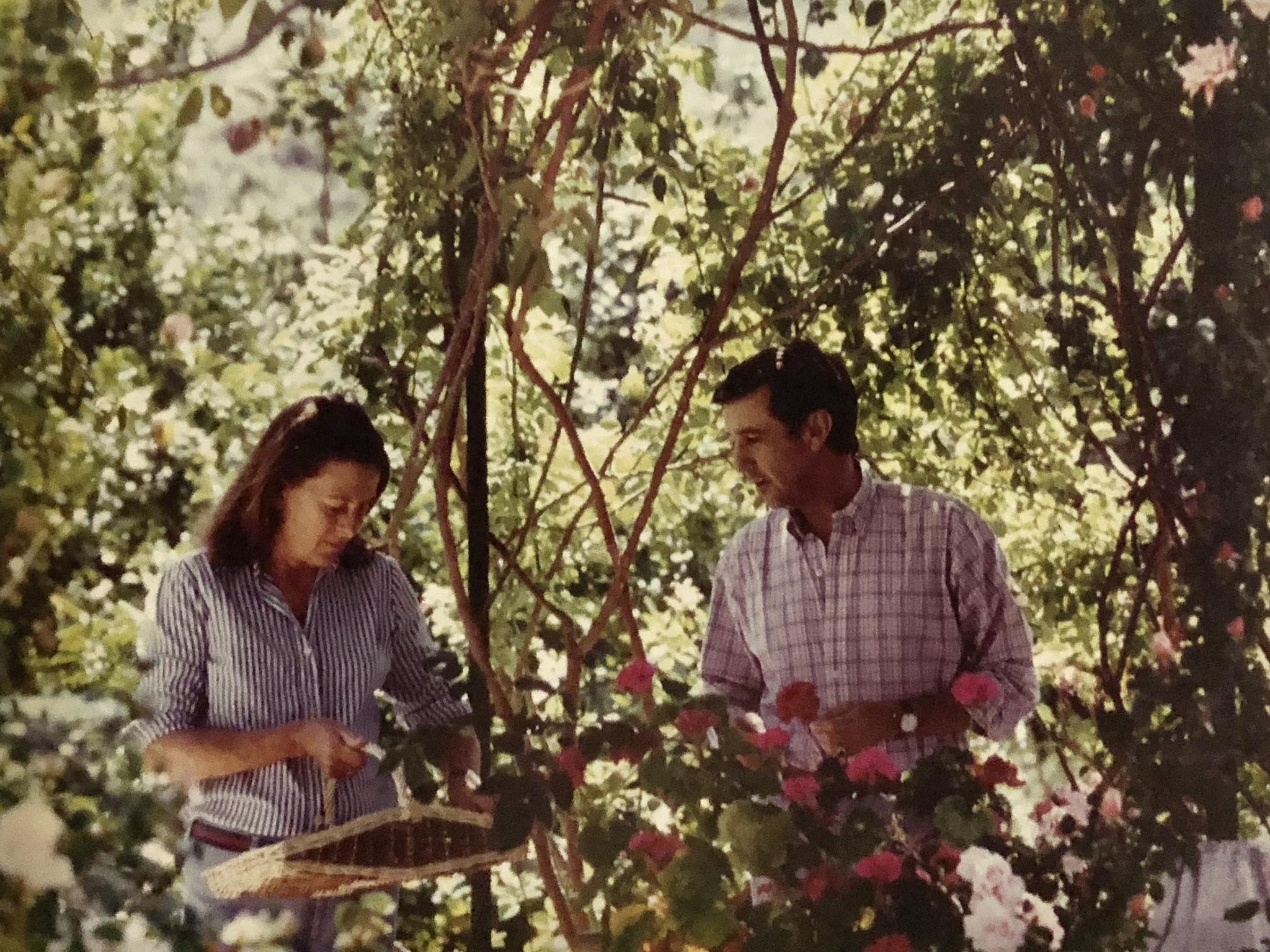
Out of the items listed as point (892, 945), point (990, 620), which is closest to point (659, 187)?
point (990, 620)

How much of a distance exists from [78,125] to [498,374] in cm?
138

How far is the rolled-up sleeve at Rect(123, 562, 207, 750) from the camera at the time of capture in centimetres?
164

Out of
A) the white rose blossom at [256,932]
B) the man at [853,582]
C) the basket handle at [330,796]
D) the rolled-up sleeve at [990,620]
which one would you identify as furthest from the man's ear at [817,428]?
the white rose blossom at [256,932]

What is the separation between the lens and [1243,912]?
65.9 inches

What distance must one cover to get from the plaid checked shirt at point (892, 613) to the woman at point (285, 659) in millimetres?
456

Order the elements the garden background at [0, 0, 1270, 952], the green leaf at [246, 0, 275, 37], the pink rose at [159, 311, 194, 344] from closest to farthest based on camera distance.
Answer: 1. the garden background at [0, 0, 1270, 952]
2. the green leaf at [246, 0, 275, 37]
3. the pink rose at [159, 311, 194, 344]

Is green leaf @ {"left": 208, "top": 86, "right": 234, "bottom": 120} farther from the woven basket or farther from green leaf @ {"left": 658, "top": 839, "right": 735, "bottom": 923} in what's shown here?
green leaf @ {"left": 658, "top": 839, "right": 735, "bottom": 923}

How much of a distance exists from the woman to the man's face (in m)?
0.47

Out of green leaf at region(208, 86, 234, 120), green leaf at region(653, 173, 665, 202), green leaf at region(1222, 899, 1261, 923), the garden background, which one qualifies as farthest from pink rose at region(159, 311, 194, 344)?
green leaf at region(1222, 899, 1261, 923)

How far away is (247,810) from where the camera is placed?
1.66m

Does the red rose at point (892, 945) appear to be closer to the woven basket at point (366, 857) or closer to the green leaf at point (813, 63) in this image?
the woven basket at point (366, 857)

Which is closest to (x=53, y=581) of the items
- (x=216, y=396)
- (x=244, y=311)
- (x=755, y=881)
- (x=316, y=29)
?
(x=316, y=29)

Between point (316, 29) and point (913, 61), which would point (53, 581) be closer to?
point (316, 29)

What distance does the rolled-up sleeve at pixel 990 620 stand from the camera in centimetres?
183
